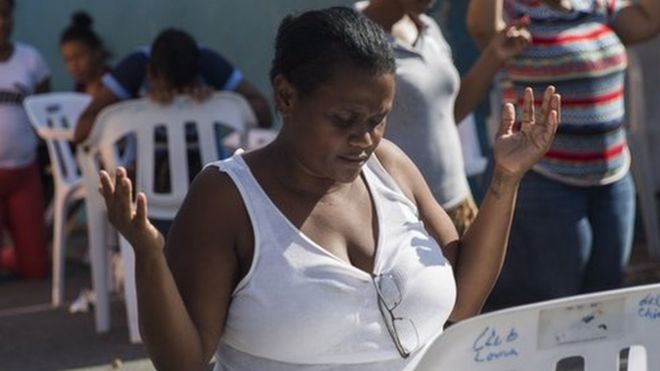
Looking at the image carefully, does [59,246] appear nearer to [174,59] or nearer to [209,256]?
[174,59]

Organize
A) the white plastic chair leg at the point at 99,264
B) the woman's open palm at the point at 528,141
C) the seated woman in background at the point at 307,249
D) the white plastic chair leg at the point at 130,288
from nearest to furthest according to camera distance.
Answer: the seated woman in background at the point at 307,249 < the woman's open palm at the point at 528,141 < the white plastic chair leg at the point at 130,288 < the white plastic chair leg at the point at 99,264

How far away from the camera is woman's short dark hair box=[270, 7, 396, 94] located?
302 centimetres

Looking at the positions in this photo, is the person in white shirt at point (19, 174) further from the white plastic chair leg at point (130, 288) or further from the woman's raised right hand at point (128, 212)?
the woman's raised right hand at point (128, 212)

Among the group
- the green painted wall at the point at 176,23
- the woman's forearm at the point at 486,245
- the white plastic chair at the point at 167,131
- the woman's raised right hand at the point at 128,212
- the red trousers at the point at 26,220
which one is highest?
the woman's raised right hand at the point at 128,212

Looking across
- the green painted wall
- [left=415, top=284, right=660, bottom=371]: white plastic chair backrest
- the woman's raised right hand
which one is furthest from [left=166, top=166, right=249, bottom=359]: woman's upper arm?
the green painted wall

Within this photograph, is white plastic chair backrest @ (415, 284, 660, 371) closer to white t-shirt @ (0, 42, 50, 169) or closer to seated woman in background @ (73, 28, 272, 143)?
seated woman in background @ (73, 28, 272, 143)

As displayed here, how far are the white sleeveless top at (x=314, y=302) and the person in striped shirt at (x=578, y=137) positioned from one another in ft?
7.25

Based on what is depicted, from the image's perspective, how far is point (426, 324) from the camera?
3062mm

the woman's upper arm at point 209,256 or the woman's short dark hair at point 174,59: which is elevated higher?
the woman's upper arm at point 209,256

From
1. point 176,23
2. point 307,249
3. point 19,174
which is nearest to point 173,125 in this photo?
point 19,174

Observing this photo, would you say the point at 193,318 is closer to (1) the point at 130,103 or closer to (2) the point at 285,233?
(2) the point at 285,233

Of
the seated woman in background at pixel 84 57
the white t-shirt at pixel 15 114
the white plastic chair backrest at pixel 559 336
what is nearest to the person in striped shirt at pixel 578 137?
the white plastic chair backrest at pixel 559 336

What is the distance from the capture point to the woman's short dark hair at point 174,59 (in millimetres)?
6816

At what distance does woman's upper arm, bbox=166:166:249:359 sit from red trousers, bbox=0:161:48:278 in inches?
248
